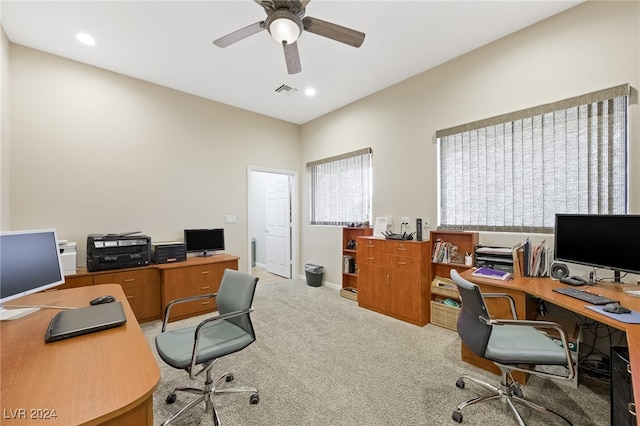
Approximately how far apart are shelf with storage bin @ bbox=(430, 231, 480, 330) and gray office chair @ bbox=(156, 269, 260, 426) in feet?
7.44

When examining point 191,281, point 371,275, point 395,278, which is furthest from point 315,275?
point 191,281

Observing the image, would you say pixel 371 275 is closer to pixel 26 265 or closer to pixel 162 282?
pixel 162 282

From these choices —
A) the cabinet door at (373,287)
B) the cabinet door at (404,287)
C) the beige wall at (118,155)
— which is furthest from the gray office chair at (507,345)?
the beige wall at (118,155)

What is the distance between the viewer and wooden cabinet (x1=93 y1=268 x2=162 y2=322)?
311 centimetres

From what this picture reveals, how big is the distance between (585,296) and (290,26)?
113 inches

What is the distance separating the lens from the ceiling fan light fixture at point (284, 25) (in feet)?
6.34

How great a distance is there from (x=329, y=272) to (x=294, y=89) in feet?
10.5

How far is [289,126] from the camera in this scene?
5.46 m

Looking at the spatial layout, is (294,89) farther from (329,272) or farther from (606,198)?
(606,198)

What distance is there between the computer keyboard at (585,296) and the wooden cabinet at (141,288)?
4.19m

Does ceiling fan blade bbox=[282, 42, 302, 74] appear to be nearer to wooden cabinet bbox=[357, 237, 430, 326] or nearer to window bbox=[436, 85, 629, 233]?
window bbox=[436, 85, 629, 233]

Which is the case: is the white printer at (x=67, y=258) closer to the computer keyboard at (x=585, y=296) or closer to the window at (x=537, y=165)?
the window at (x=537, y=165)

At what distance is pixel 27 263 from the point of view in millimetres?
1518

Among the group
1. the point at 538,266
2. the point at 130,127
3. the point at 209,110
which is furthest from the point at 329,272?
the point at 130,127
